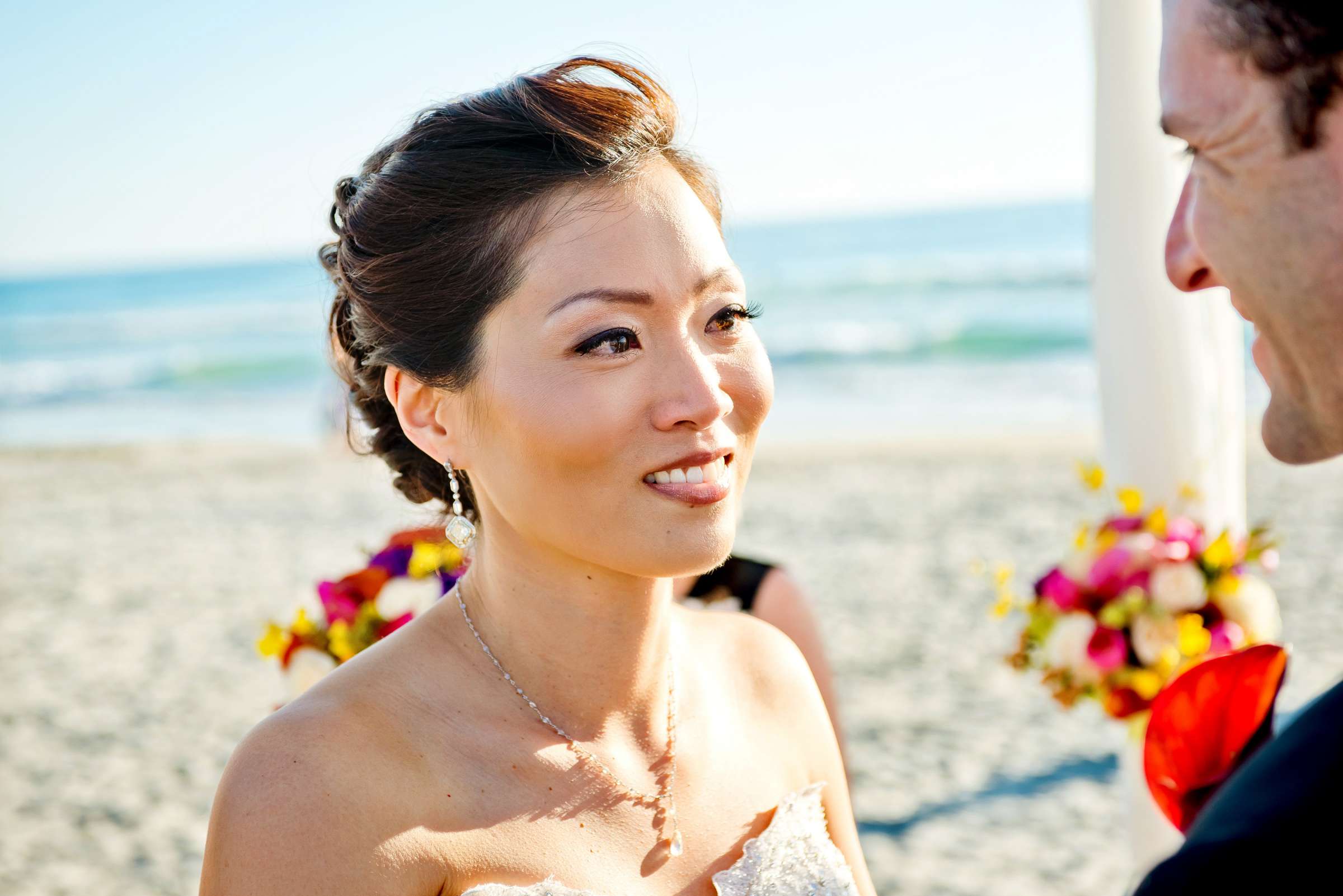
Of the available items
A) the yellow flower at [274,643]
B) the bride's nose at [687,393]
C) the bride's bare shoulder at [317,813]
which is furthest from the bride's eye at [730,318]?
the yellow flower at [274,643]

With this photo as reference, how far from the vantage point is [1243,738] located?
2.08m

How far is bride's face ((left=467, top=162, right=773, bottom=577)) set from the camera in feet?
7.28

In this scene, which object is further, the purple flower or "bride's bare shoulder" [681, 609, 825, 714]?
the purple flower

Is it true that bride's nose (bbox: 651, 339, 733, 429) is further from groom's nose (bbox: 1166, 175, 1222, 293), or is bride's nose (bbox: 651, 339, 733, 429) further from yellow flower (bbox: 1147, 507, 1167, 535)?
yellow flower (bbox: 1147, 507, 1167, 535)

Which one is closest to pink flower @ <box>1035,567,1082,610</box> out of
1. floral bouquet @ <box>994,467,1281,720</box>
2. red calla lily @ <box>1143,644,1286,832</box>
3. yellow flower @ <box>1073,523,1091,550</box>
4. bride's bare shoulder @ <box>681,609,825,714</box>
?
floral bouquet @ <box>994,467,1281,720</box>

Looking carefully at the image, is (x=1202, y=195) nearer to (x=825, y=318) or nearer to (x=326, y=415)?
(x=326, y=415)

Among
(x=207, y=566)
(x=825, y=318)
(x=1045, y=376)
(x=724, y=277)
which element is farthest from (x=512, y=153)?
(x=825, y=318)

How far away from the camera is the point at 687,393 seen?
2230mm

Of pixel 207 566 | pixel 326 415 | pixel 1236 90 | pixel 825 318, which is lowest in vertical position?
pixel 825 318

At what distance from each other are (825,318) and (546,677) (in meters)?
30.9

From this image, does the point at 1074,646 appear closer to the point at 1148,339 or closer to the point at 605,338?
the point at 1148,339

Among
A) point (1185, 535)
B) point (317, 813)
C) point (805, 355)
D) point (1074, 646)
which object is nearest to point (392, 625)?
point (317, 813)

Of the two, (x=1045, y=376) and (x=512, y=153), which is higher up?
(x=512, y=153)

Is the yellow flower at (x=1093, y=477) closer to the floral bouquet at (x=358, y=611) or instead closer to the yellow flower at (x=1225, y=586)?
the yellow flower at (x=1225, y=586)
